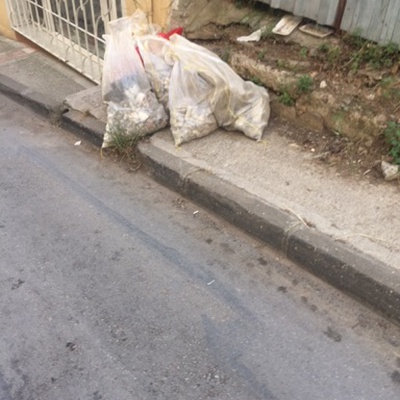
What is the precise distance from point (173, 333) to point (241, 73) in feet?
7.66

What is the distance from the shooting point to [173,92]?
3.71m

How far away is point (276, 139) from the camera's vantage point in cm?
376

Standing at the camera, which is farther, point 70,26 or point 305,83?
point 70,26

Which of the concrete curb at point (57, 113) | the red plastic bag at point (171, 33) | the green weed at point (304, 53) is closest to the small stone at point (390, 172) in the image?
the green weed at point (304, 53)

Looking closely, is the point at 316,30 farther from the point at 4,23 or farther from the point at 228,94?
the point at 4,23

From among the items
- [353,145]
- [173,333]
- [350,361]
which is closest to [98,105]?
[353,145]

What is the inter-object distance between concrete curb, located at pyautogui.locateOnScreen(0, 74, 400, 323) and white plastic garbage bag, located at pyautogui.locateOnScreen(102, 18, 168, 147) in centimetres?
17

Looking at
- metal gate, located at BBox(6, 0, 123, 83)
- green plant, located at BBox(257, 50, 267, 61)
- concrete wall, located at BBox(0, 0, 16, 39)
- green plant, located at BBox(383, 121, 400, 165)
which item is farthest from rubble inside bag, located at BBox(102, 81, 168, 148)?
concrete wall, located at BBox(0, 0, 16, 39)

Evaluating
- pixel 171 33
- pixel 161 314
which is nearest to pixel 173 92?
pixel 171 33

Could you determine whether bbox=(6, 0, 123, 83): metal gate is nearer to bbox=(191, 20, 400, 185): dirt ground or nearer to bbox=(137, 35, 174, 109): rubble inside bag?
bbox=(137, 35, 174, 109): rubble inside bag

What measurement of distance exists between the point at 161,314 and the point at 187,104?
1.67 m

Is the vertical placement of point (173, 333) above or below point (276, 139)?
below

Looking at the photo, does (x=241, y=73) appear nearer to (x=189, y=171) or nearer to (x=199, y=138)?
(x=199, y=138)

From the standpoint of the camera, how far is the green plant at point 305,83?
143 inches
